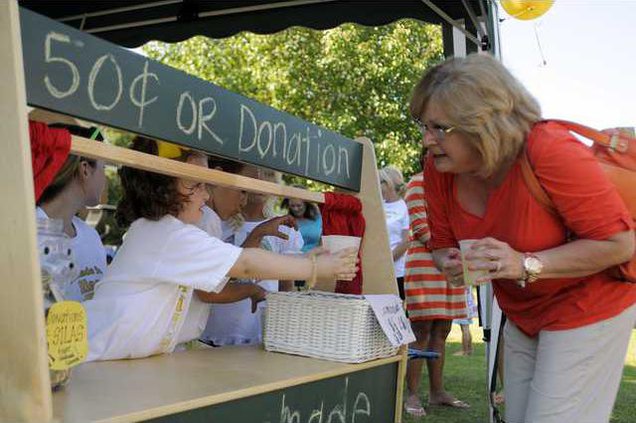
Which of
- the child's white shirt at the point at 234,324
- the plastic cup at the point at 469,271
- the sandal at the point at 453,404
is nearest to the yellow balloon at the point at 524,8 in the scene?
the sandal at the point at 453,404

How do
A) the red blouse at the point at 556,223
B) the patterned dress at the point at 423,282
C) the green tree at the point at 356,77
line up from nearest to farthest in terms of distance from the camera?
the red blouse at the point at 556,223 → the patterned dress at the point at 423,282 → the green tree at the point at 356,77

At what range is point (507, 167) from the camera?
2.06 m

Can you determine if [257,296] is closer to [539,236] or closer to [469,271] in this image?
[469,271]

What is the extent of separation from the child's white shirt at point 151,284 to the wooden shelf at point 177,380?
0.22 ft

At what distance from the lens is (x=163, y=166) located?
196 cm

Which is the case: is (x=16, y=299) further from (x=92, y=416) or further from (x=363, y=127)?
(x=363, y=127)

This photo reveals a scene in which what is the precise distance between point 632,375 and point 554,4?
313 centimetres

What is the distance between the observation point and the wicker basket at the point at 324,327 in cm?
253

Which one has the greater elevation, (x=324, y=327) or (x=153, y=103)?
(x=153, y=103)

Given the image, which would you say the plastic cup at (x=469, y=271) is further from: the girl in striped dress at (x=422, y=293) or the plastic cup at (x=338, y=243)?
the girl in striped dress at (x=422, y=293)

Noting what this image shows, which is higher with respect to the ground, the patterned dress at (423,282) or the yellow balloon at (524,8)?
the yellow balloon at (524,8)

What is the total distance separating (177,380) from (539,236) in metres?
1.05

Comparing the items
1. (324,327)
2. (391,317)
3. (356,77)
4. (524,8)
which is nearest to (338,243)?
(324,327)

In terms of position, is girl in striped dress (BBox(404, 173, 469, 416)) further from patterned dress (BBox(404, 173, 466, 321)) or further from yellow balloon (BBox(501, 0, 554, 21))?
yellow balloon (BBox(501, 0, 554, 21))
